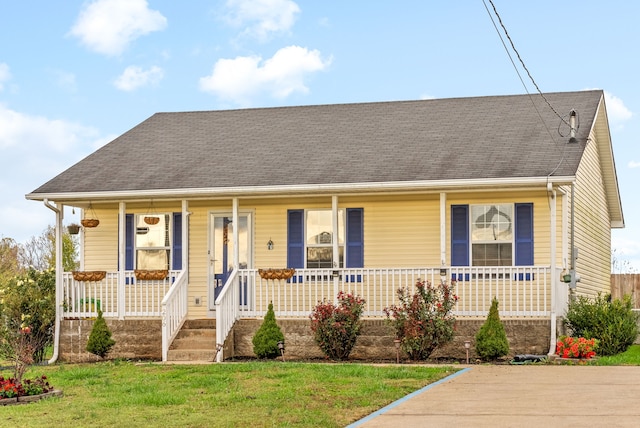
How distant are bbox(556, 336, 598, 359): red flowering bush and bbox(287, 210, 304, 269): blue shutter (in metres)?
5.81

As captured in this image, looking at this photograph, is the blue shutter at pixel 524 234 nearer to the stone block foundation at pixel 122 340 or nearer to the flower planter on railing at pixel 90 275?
the stone block foundation at pixel 122 340

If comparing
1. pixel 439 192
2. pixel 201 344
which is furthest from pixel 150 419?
pixel 439 192

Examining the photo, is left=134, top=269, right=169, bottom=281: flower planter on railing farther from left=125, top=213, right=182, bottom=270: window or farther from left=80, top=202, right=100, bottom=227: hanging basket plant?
left=80, top=202, right=100, bottom=227: hanging basket plant

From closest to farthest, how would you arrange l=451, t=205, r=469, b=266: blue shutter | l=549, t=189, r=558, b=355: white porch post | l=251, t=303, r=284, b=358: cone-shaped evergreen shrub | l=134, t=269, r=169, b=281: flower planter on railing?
l=549, t=189, r=558, b=355: white porch post
l=251, t=303, r=284, b=358: cone-shaped evergreen shrub
l=451, t=205, r=469, b=266: blue shutter
l=134, t=269, r=169, b=281: flower planter on railing

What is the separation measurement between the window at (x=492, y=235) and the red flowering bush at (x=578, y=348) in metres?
2.31

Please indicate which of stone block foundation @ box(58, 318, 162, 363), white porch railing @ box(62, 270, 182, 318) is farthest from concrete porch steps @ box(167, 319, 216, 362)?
white porch railing @ box(62, 270, 182, 318)

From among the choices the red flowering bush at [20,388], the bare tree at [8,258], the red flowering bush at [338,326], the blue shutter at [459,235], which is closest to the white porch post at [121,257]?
the red flowering bush at [338,326]

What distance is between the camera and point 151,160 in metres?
21.9

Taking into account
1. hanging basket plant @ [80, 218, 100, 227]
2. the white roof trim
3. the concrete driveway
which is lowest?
the concrete driveway

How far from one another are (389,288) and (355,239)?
1365 mm

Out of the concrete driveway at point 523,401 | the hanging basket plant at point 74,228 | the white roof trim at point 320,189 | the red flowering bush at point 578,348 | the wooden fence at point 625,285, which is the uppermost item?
the white roof trim at point 320,189

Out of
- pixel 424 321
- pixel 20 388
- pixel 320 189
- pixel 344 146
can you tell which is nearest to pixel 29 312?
pixel 320 189

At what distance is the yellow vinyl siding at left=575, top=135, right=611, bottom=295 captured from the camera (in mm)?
21391

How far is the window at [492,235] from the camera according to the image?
63.9 feet
